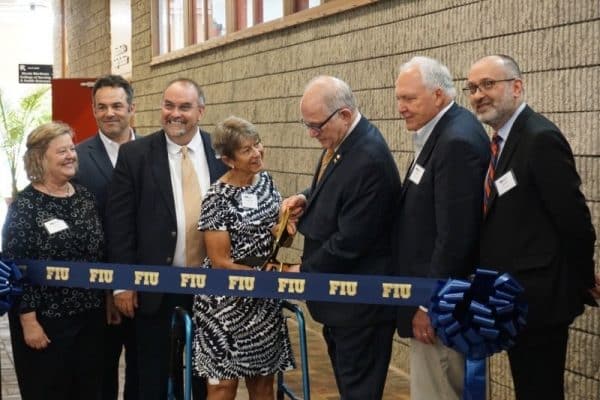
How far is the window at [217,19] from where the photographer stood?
24.5ft

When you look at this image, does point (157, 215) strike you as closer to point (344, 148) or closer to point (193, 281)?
point (193, 281)

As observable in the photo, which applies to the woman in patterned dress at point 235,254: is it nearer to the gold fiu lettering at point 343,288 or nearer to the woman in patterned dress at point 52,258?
the woman in patterned dress at point 52,258

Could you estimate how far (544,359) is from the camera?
3.20 metres

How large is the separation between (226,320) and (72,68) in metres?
16.0

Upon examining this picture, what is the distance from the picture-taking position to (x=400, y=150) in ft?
19.9

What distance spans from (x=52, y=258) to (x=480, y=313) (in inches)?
68.6

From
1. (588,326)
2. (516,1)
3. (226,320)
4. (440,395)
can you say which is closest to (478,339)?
(440,395)

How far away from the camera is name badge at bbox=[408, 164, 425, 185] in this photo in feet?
10.7

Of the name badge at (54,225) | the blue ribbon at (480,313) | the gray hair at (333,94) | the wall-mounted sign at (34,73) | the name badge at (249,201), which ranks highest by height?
the wall-mounted sign at (34,73)

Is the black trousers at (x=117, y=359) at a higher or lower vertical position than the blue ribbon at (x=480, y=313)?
lower

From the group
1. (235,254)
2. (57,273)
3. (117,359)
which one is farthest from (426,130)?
(117,359)

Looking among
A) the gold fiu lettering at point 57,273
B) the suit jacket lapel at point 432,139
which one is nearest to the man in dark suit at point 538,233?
the suit jacket lapel at point 432,139

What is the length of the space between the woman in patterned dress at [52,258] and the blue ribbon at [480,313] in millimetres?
1543

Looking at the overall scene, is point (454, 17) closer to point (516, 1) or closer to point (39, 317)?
point (516, 1)
